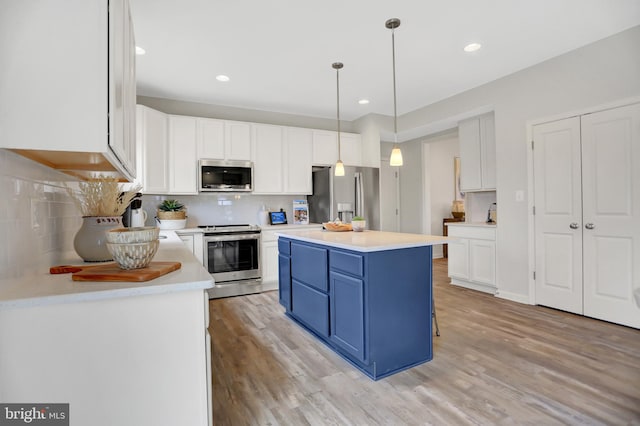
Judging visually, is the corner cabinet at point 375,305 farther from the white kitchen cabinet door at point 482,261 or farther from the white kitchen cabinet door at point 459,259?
the white kitchen cabinet door at point 459,259

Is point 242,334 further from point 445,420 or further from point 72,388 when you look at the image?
point 72,388

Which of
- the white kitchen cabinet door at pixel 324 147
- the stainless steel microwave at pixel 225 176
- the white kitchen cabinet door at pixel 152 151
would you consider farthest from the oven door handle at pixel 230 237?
the white kitchen cabinet door at pixel 324 147

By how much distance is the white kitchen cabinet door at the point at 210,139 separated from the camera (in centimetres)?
428

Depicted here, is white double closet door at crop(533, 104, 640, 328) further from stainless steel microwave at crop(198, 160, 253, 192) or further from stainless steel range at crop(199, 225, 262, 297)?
stainless steel microwave at crop(198, 160, 253, 192)

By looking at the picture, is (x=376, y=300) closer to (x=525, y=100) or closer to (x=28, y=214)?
(x=28, y=214)

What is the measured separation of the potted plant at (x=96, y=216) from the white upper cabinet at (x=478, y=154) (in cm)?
416

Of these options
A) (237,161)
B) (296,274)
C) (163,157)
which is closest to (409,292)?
(296,274)

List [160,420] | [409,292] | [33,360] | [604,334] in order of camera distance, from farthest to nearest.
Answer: [604,334] → [409,292] → [160,420] → [33,360]

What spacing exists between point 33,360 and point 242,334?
6.85ft

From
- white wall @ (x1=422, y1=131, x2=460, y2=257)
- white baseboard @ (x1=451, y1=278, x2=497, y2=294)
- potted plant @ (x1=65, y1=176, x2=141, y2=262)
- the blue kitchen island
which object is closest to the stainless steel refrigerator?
Result: white baseboard @ (x1=451, y1=278, x2=497, y2=294)

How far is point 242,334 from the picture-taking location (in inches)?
115

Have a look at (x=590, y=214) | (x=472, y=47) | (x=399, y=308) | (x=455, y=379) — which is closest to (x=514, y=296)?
(x=590, y=214)

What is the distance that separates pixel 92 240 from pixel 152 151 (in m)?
2.63

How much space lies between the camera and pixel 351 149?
5.32 metres
